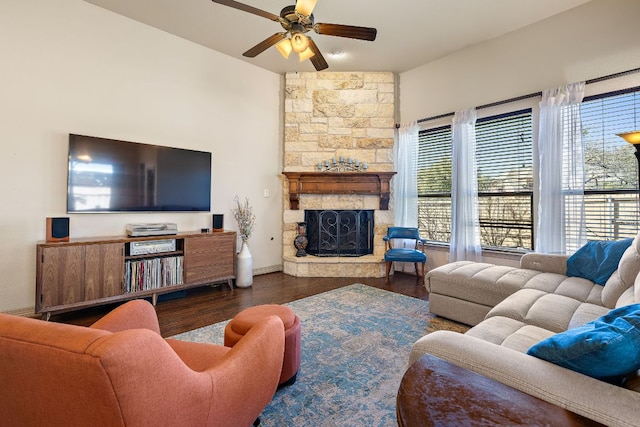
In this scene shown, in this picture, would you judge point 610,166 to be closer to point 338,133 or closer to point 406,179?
point 406,179

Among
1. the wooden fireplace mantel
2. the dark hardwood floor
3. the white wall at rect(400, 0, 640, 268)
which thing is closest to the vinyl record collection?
the dark hardwood floor

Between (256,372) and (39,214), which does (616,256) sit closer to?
(256,372)

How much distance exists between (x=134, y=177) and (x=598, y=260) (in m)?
4.49

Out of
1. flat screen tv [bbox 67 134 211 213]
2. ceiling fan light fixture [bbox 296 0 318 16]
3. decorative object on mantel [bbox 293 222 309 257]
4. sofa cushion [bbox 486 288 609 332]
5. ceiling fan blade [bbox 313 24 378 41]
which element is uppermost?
ceiling fan light fixture [bbox 296 0 318 16]

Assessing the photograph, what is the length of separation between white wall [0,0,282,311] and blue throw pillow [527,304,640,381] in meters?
3.84

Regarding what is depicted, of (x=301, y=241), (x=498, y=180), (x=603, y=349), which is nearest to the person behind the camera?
(x=603, y=349)

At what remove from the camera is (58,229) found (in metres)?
2.78

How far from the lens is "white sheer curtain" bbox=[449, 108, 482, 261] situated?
3.95 metres

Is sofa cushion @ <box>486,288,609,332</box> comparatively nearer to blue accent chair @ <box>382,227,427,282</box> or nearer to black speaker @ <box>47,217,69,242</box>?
blue accent chair @ <box>382,227,427,282</box>

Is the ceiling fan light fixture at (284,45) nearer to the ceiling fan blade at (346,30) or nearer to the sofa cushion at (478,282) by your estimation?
the ceiling fan blade at (346,30)

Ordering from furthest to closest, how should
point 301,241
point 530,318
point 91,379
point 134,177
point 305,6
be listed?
point 301,241, point 134,177, point 305,6, point 530,318, point 91,379

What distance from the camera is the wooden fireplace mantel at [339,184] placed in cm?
469

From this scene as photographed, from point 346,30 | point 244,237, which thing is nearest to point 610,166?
point 346,30

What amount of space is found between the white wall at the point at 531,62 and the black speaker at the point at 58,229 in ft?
14.5
